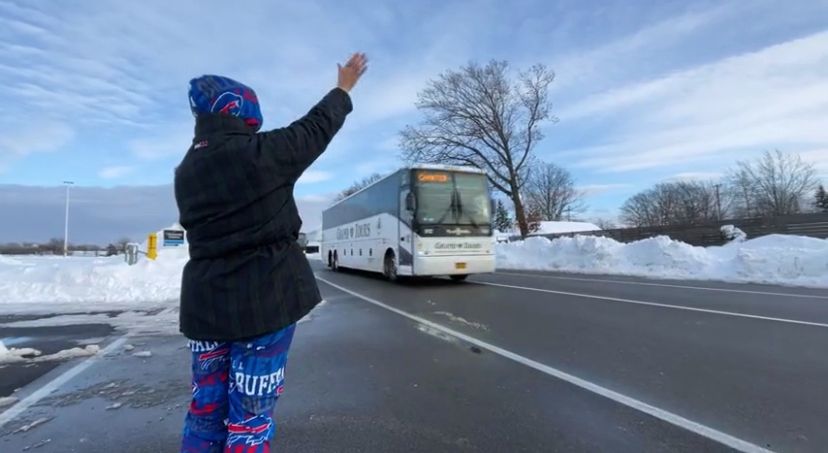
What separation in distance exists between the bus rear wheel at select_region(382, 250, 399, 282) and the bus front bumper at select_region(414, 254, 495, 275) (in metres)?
1.89

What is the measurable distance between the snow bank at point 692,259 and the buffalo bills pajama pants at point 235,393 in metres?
15.8

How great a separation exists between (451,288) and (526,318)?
→ 5.43m

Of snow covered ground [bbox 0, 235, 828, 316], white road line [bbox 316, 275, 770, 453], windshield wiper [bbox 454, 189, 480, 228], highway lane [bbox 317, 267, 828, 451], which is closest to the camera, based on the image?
white road line [bbox 316, 275, 770, 453]

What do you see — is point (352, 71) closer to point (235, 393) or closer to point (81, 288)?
point (235, 393)

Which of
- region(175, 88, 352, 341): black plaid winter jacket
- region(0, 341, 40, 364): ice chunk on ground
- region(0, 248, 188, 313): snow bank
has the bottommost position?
region(0, 341, 40, 364): ice chunk on ground

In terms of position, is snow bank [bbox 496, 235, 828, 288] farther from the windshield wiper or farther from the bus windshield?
the windshield wiper

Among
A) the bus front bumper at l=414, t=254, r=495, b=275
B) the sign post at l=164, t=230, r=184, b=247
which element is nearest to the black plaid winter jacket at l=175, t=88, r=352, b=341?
the bus front bumper at l=414, t=254, r=495, b=275

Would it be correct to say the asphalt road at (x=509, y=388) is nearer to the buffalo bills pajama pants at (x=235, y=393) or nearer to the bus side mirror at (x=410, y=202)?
the buffalo bills pajama pants at (x=235, y=393)

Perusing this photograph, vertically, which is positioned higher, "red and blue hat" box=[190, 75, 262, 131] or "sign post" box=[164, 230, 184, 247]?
"sign post" box=[164, 230, 184, 247]

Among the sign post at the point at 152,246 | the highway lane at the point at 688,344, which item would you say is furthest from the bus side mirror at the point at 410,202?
the sign post at the point at 152,246

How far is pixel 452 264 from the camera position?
1361cm

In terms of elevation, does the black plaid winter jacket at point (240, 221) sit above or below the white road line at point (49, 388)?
above

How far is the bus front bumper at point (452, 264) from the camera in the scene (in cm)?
1335

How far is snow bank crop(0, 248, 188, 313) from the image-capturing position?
11.1 meters
